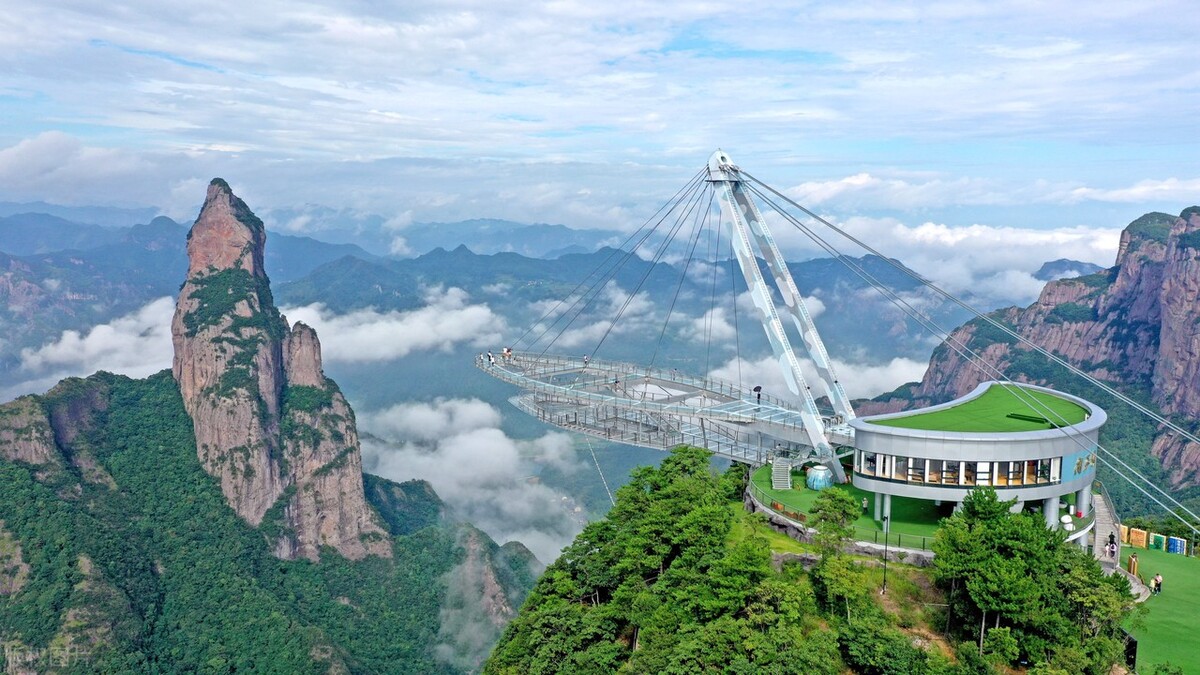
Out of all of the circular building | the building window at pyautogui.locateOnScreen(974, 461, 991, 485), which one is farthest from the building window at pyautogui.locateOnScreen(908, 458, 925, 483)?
the building window at pyautogui.locateOnScreen(974, 461, 991, 485)

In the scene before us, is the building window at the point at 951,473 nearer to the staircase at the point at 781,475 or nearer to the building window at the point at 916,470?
the building window at the point at 916,470

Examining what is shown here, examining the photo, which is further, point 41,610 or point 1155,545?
point 41,610

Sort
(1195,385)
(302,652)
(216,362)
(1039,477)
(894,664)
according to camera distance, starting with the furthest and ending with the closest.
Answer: (1195,385) < (216,362) < (302,652) < (1039,477) < (894,664)

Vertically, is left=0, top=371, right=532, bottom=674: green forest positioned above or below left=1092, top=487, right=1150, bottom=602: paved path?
below

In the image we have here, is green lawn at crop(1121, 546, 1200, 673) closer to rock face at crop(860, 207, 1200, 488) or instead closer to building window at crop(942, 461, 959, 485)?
building window at crop(942, 461, 959, 485)

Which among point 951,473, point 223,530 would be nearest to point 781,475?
point 951,473

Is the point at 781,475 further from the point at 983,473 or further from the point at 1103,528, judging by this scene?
the point at 1103,528

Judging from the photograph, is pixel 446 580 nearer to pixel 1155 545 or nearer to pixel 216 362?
pixel 216 362

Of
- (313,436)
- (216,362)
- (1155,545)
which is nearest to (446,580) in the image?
(313,436)

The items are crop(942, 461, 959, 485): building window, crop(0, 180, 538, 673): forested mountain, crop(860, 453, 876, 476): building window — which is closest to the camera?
crop(942, 461, 959, 485): building window
